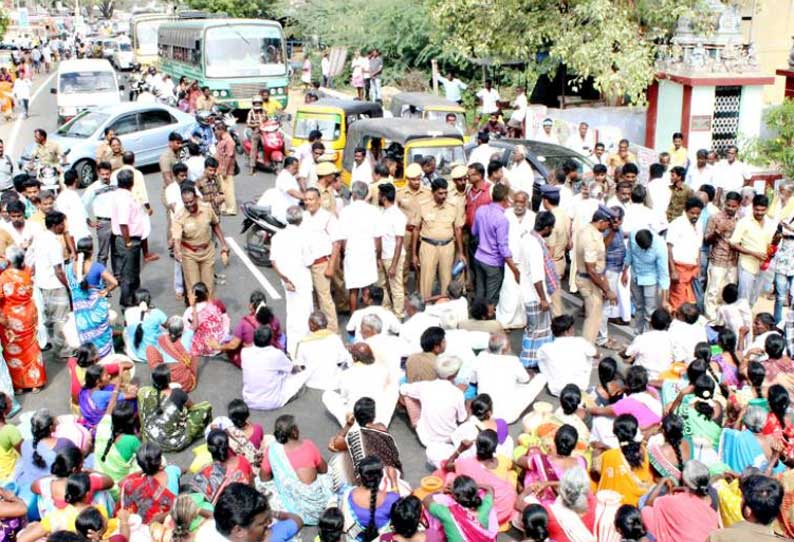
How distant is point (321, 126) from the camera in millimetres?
15344

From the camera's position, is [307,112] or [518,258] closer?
[518,258]

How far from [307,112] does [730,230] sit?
26.2ft

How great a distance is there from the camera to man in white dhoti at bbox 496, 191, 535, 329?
9648 mm

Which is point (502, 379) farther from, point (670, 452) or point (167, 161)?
A: point (167, 161)

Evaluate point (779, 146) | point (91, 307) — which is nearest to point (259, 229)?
point (91, 307)

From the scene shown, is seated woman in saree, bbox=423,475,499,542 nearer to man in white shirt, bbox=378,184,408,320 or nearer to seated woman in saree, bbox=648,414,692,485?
seated woman in saree, bbox=648,414,692,485

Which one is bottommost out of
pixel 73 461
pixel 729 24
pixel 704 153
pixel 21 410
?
pixel 21 410

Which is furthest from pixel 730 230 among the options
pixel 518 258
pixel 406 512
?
pixel 406 512

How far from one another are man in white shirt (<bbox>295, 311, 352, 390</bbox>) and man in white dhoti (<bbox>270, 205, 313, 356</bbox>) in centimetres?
45

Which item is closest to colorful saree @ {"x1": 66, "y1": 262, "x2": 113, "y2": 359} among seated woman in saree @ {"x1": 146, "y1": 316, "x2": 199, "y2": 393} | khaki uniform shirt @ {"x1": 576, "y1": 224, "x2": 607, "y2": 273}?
seated woman in saree @ {"x1": 146, "y1": 316, "x2": 199, "y2": 393}

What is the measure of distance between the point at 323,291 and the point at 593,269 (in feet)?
9.10

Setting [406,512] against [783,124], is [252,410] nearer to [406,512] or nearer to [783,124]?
[406,512]

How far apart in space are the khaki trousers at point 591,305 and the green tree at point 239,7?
35.2 meters

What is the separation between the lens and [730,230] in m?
9.86
